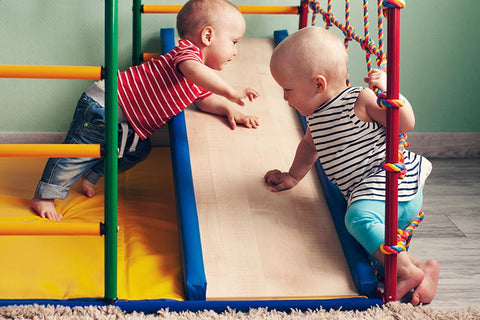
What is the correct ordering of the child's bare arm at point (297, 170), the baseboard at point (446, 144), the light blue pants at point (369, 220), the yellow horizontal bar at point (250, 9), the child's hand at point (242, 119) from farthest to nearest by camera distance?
the baseboard at point (446, 144), the yellow horizontal bar at point (250, 9), the child's hand at point (242, 119), the child's bare arm at point (297, 170), the light blue pants at point (369, 220)

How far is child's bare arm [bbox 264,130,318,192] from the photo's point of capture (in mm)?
1952

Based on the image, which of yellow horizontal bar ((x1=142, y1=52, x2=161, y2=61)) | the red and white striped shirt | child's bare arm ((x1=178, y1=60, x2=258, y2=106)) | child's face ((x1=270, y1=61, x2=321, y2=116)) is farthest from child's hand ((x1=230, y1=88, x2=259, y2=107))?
yellow horizontal bar ((x1=142, y1=52, x2=161, y2=61))

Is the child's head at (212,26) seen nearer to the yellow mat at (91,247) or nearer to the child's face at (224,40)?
the child's face at (224,40)

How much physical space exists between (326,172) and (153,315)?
0.59 m

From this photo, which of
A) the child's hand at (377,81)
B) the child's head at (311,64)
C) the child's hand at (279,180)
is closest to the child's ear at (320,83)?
the child's head at (311,64)

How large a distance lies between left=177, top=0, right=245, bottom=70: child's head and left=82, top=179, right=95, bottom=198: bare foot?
50 cm

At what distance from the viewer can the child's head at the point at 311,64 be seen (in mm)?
1754

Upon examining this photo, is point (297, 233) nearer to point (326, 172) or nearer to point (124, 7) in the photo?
point (326, 172)

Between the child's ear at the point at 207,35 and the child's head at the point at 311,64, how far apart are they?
33cm

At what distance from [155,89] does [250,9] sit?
508 millimetres

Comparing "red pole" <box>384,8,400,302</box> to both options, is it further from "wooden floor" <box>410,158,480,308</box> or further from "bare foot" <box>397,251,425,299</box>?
"wooden floor" <box>410,158,480,308</box>

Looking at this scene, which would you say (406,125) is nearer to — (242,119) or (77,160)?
(242,119)

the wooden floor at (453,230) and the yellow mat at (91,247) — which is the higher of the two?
the yellow mat at (91,247)

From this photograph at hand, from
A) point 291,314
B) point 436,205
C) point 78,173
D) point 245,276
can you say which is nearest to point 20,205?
point 78,173
